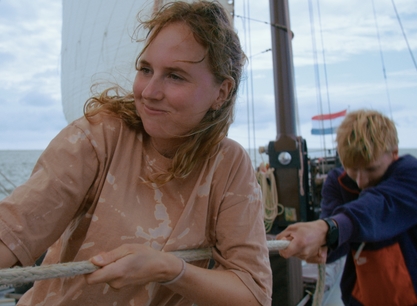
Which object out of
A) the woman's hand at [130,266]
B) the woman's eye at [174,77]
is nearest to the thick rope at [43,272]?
the woman's hand at [130,266]

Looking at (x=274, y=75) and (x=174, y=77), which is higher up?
(x=274, y=75)

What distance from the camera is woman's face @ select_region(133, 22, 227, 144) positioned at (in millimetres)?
816

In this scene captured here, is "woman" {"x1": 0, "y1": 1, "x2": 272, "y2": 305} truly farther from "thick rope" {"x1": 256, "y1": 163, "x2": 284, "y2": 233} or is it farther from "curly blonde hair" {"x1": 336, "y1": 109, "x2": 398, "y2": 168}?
"thick rope" {"x1": 256, "y1": 163, "x2": 284, "y2": 233}

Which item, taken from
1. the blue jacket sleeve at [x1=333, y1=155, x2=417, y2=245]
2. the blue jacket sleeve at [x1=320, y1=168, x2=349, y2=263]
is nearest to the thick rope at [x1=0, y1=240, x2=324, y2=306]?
the blue jacket sleeve at [x1=333, y1=155, x2=417, y2=245]

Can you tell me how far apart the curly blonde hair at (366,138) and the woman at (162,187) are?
0.83m

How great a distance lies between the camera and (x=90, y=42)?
2.72 m

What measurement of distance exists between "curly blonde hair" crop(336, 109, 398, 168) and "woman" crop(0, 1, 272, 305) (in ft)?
2.74

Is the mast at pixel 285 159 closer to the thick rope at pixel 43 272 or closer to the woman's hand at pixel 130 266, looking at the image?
the woman's hand at pixel 130 266

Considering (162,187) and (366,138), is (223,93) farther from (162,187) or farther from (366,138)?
(366,138)

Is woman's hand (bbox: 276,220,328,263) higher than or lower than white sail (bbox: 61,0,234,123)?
lower

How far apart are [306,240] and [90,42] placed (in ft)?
6.89

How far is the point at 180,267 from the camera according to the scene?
0.75 metres

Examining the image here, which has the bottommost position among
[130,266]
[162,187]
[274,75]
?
Result: [130,266]

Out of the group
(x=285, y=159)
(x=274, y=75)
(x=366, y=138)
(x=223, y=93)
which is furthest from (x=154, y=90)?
A: (x=274, y=75)
